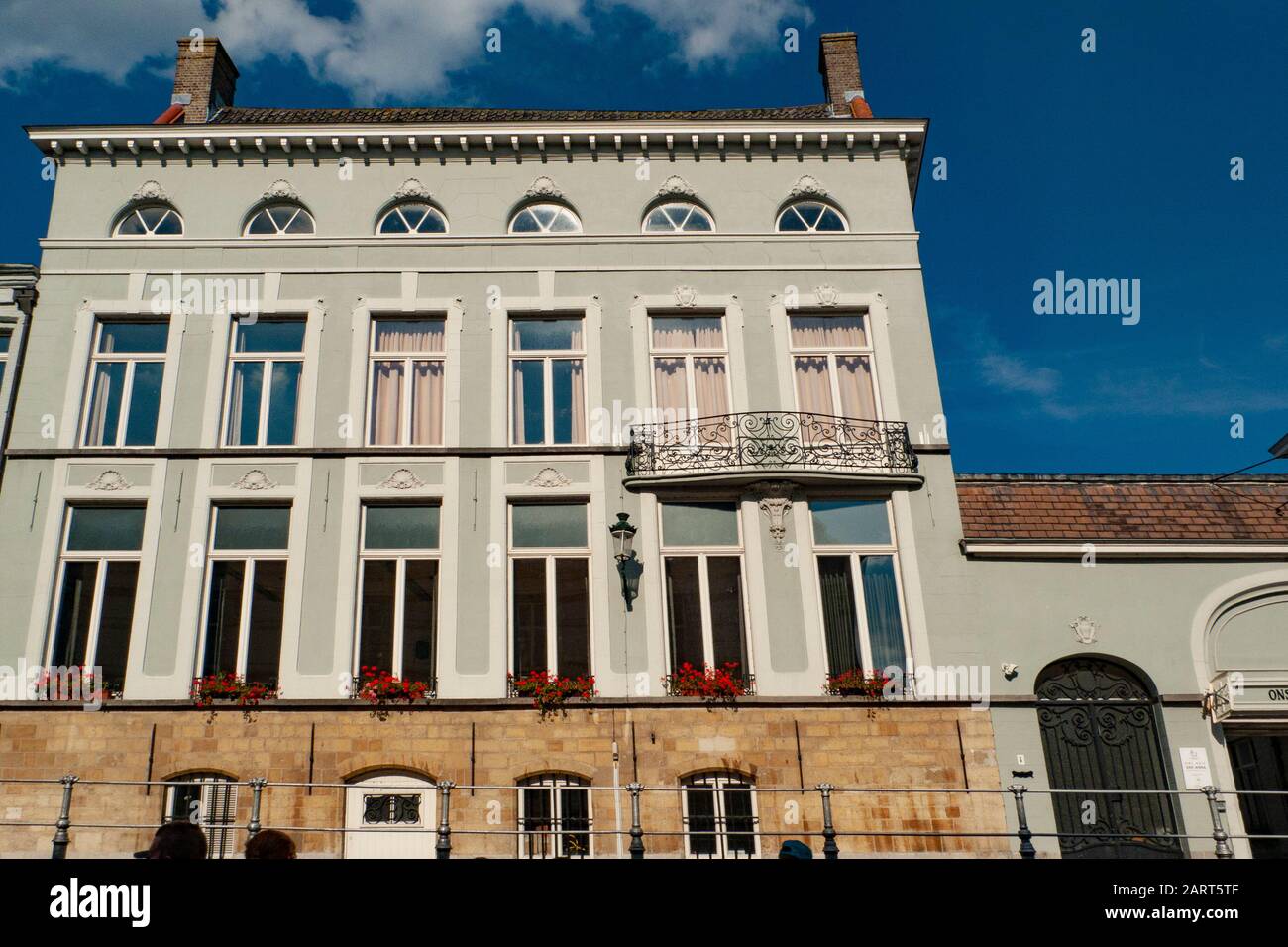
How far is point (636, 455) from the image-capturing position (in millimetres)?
17531

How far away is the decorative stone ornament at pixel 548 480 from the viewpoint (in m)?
17.5

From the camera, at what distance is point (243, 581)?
16.9 metres

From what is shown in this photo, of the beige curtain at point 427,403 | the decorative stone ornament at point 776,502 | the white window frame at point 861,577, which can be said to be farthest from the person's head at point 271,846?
the beige curtain at point 427,403

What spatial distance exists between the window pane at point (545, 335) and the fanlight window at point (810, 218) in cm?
466

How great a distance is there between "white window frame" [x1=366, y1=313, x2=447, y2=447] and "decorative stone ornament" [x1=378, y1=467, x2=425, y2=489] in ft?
1.96

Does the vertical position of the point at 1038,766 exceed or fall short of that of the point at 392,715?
it falls short

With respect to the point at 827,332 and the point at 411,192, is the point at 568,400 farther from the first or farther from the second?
the point at 411,192

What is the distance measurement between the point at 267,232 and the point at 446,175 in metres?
3.67

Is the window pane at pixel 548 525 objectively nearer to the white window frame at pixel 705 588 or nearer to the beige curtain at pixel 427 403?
the white window frame at pixel 705 588

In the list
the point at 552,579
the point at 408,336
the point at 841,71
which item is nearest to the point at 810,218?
the point at 841,71

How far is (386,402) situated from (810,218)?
9.06 meters

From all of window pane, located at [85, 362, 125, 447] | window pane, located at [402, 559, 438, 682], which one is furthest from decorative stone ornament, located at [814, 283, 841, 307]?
window pane, located at [85, 362, 125, 447]
